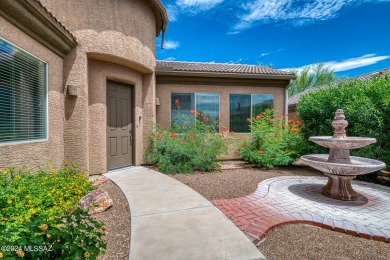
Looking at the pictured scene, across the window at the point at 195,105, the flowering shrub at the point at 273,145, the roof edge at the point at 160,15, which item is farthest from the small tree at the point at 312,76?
the roof edge at the point at 160,15

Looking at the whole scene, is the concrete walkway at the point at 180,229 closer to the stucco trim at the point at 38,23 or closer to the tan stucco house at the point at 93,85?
the tan stucco house at the point at 93,85

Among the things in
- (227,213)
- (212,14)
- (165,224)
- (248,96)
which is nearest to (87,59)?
(165,224)

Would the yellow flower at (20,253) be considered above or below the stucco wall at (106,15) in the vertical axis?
below

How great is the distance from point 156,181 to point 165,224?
2237 millimetres

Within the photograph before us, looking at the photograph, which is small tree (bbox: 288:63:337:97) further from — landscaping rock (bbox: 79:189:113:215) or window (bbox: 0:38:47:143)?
landscaping rock (bbox: 79:189:113:215)

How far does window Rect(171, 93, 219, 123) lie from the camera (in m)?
7.99

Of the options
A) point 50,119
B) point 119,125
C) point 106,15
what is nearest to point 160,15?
point 106,15

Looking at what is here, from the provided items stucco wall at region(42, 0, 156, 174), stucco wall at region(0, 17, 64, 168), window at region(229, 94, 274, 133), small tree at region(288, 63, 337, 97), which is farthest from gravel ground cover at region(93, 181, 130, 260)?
small tree at region(288, 63, 337, 97)

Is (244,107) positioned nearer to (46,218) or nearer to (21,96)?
(21,96)

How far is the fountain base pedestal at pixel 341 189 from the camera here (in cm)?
389

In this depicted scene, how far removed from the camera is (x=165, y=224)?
279 cm

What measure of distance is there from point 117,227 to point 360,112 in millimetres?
6442

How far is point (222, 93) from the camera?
8.30m

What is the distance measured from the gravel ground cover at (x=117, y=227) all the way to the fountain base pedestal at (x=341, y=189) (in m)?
3.96
